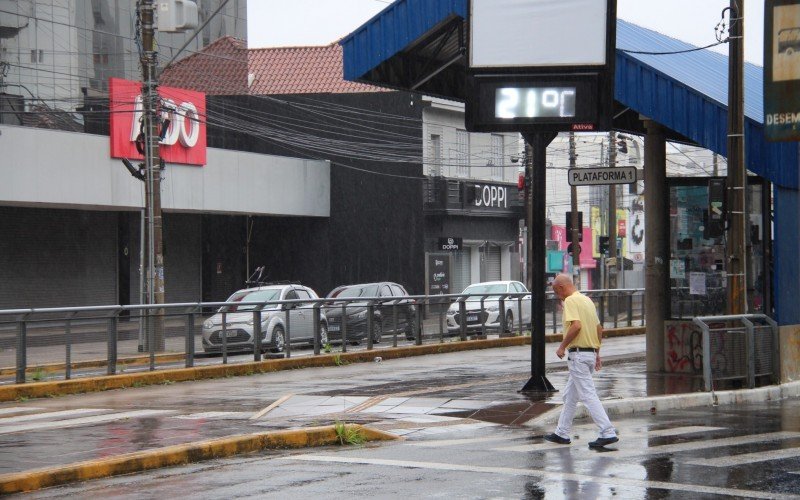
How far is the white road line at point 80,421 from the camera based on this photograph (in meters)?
14.5

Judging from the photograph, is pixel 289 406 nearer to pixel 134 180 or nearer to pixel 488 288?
pixel 488 288

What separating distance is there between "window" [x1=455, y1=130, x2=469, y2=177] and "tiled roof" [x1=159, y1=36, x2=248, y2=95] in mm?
8933

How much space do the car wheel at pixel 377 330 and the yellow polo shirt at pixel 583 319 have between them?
14232 mm

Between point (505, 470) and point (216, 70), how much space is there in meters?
42.3

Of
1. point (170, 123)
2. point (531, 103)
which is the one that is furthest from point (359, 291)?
point (531, 103)

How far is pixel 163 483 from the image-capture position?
34.4 feet

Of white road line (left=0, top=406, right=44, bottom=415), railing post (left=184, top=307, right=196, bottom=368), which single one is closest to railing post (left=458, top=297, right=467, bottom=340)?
railing post (left=184, top=307, right=196, bottom=368)

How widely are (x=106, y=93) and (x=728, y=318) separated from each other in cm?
3077

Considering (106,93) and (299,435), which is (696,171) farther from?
(299,435)

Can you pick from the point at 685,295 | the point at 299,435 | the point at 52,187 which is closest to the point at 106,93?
the point at 52,187

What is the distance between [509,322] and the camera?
31.1 meters

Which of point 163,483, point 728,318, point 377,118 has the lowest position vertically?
point 163,483

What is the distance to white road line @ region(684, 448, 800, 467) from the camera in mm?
10945

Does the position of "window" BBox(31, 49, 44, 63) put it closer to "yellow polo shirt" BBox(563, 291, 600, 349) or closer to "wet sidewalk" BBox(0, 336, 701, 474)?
"wet sidewalk" BBox(0, 336, 701, 474)
